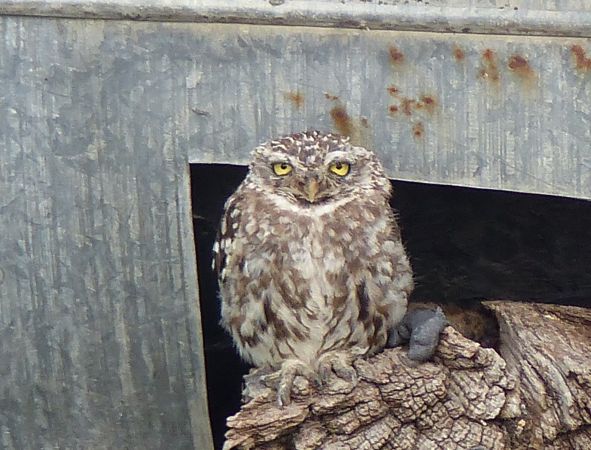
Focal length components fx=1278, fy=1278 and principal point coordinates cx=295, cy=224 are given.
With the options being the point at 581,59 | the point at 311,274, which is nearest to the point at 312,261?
the point at 311,274

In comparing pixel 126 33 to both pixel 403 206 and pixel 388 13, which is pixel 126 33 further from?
pixel 403 206

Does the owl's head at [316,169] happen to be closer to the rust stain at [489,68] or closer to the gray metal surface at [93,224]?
the gray metal surface at [93,224]

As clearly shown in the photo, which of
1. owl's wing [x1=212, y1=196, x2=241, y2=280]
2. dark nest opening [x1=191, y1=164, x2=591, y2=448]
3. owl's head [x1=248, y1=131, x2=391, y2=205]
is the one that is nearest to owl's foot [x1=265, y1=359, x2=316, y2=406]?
owl's wing [x1=212, y1=196, x2=241, y2=280]

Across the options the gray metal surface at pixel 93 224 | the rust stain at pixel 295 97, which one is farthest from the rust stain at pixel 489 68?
the gray metal surface at pixel 93 224

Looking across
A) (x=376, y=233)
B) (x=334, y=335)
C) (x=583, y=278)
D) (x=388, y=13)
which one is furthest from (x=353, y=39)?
(x=583, y=278)

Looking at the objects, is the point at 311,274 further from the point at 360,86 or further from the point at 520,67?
the point at 520,67

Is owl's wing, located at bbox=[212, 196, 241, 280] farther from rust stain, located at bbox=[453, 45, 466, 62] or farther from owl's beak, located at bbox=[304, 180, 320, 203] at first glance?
rust stain, located at bbox=[453, 45, 466, 62]
